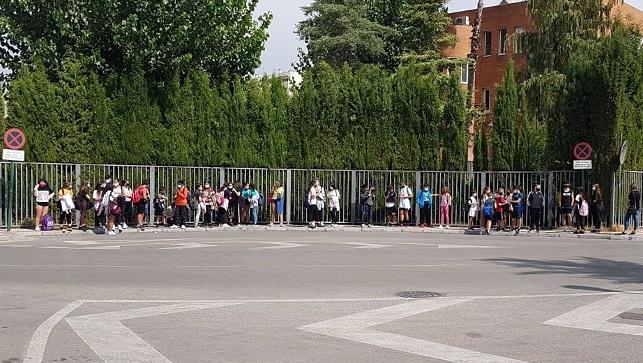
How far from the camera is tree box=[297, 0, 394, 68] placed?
1806 inches

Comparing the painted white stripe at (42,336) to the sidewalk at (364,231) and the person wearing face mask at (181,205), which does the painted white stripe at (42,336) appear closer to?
the sidewalk at (364,231)

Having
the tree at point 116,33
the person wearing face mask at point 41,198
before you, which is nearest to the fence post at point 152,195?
the person wearing face mask at point 41,198

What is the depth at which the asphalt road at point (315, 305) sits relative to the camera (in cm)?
778

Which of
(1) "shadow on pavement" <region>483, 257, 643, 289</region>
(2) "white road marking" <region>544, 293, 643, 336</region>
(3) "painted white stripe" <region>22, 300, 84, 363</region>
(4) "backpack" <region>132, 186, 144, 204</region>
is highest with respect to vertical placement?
(4) "backpack" <region>132, 186, 144, 204</region>

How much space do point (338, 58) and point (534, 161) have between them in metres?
19.5

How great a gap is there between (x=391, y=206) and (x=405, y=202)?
1.89 feet

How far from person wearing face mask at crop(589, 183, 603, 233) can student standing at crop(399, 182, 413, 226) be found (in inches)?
266

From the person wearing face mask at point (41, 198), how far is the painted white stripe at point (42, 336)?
15.5 meters

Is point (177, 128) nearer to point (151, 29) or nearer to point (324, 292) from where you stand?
point (151, 29)

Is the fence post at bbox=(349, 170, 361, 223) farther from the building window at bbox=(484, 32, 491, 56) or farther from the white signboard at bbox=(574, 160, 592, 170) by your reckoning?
the building window at bbox=(484, 32, 491, 56)

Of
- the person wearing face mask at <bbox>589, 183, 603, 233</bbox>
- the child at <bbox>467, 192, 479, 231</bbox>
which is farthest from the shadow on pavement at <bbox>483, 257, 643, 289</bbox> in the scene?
the child at <bbox>467, 192, 479, 231</bbox>

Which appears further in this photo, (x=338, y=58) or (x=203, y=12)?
(x=338, y=58)

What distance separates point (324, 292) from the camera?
11.8m

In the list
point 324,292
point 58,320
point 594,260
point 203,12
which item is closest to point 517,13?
point 203,12
